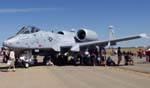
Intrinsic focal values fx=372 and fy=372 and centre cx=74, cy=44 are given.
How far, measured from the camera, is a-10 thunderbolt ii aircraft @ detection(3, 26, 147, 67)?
88.5 feet

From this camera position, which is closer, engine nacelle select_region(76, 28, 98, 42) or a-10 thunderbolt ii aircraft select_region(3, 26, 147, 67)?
a-10 thunderbolt ii aircraft select_region(3, 26, 147, 67)

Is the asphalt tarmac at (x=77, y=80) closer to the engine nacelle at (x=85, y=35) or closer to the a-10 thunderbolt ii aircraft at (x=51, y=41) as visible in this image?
the a-10 thunderbolt ii aircraft at (x=51, y=41)

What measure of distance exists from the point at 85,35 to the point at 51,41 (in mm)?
4905

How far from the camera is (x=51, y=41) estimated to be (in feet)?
99.0

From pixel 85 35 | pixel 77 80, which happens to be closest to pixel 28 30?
pixel 85 35

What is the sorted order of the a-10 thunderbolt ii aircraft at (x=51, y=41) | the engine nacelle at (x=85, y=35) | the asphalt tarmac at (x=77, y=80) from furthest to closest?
1. the engine nacelle at (x=85, y=35)
2. the a-10 thunderbolt ii aircraft at (x=51, y=41)
3. the asphalt tarmac at (x=77, y=80)

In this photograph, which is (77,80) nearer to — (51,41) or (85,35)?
(51,41)

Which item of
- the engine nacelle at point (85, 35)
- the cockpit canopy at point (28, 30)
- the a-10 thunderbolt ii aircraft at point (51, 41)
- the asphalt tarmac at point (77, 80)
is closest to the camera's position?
the asphalt tarmac at point (77, 80)

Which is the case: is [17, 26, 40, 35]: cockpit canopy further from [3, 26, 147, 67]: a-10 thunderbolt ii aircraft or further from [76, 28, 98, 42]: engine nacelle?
[76, 28, 98, 42]: engine nacelle

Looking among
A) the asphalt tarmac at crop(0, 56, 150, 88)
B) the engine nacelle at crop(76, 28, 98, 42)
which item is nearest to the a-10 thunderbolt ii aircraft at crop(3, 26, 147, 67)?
the engine nacelle at crop(76, 28, 98, 42)

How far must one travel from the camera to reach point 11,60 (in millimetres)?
23562

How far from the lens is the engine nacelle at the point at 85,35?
34219mm

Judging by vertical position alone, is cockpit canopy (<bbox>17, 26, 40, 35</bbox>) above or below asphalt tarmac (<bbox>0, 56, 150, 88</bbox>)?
above

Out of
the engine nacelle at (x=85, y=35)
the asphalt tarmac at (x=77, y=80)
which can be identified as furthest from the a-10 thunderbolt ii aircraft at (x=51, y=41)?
the asphalt tarmac at (x=77, y=80)
